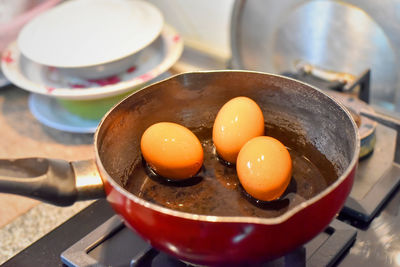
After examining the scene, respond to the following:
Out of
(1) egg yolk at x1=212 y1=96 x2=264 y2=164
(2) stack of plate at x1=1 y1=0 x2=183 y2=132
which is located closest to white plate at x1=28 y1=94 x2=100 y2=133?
(2) stack of plate at x1=1 y1=0 x2=183 y2=132

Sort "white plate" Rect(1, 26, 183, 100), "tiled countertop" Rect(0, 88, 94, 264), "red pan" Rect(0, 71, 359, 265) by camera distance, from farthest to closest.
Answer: "white plate" Rect(1, 26, 183, 100)
"tiled countertop" Rect(0, 88, 94, 264)
"red pan" Rect(0, 71, 359, 265)

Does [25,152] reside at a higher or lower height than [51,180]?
lower

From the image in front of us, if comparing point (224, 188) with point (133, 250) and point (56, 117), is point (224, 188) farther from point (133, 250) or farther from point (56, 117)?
point (56, 117)

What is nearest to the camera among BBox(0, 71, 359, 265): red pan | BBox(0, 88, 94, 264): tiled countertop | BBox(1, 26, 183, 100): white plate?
BBox(0, 71, 359, 265): red pan

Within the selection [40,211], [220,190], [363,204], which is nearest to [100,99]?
[40,211]

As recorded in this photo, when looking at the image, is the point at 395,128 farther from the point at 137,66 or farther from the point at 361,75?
the point at 137,66

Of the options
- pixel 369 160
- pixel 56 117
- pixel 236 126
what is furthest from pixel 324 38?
pixel 56 117

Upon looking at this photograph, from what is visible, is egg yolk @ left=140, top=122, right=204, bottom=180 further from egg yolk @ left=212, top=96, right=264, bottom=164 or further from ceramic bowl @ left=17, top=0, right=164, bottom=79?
ceramic bowl @ left=17, top=0, right=164, bottom=79
